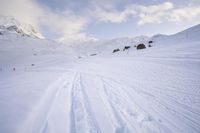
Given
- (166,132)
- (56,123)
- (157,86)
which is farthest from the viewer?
(157,86)

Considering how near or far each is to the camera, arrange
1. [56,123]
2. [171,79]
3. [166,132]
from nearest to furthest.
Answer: [166,132], [56,123], [171,79]

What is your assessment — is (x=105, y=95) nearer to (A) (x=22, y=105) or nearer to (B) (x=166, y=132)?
(B) (x=166, y=132)

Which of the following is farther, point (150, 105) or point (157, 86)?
point (157, 86)

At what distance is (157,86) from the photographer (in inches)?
174

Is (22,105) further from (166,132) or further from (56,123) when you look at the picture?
(166,132)

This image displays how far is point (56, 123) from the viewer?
2.59 meters

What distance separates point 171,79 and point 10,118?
5.26m

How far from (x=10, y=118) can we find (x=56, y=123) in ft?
3.51

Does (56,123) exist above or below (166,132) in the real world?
above

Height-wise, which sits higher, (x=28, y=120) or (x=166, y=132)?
(x=28, y=120)

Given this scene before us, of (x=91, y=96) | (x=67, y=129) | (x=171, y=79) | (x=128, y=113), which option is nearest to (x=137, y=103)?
(x=128, y=113)

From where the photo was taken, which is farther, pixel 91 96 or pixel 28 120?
pixel 91 96

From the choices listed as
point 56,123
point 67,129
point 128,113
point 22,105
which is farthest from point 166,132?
point 22,105

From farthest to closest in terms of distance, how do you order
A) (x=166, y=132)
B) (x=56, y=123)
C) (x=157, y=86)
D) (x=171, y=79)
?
(x=171, y=79) < (x=157, y=86) < (x=56, y=123) < (x=166, y=132)
